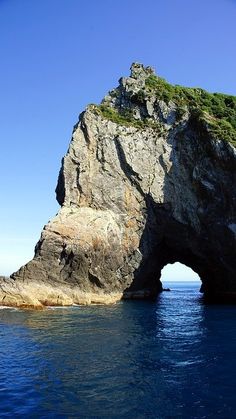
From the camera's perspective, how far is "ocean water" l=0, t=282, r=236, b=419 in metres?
15.2

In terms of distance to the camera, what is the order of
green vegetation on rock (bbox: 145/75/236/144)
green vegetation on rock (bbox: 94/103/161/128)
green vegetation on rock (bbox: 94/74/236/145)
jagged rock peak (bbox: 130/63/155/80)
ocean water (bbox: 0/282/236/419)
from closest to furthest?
1. ocean water (bbox: 0/282/236/419)
2. green vegetation on rock (bbox: 145/75/236/144)
3. green vegetation on rock (bbox: 94/74/236/145)
4. green vegetation on rock (bbox: 94/103/161/128)
5. jagged rock peak (bbox: 130/63/155/80)

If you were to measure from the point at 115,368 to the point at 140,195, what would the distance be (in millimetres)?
36455

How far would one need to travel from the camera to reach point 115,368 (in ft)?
66.6

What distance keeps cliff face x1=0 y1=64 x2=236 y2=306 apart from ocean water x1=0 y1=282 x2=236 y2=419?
47.9ft

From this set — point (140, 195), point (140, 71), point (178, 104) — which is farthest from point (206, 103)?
point (140, 195)

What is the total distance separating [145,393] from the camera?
16.8 m

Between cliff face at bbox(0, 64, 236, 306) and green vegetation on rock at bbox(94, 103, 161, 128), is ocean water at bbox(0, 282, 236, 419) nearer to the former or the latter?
cliff face at bbox(0, 64, 236, 306)

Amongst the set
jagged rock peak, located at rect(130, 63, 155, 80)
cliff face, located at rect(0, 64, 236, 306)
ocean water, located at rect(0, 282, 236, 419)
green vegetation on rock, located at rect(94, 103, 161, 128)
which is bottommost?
ocean water, located at rect(0, 282, 236, 419)

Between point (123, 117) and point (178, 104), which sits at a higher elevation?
point (178, 104)

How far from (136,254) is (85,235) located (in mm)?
8591

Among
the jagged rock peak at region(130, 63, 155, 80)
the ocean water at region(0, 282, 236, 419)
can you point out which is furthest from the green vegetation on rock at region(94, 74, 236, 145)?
the ocean water at region(0, 282, 236, 419)

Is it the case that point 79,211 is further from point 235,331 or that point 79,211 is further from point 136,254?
point 235,331

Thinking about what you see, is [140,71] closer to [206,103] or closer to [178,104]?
[178,104]

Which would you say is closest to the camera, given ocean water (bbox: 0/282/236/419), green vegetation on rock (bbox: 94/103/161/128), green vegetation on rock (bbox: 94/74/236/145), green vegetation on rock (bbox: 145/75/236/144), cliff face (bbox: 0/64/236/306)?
ocean water (bbox: 0/282/236/419)
